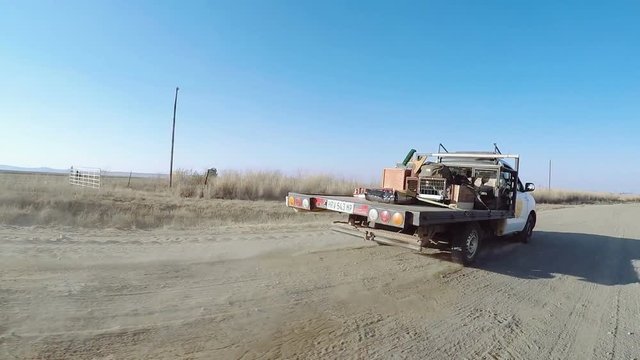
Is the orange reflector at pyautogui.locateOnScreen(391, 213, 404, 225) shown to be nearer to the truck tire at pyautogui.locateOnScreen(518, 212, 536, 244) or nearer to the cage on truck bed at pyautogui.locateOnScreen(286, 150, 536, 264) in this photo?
the cage on truck bed at pyautogui.locateOnScreen(286, 150, 536, 264)

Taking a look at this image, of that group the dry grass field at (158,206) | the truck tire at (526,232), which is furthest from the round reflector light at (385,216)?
the dry grass field at (158,206)

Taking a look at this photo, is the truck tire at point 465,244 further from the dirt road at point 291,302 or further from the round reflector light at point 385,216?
the round reflector light at point 385,216

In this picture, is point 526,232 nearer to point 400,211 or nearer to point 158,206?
point 400,211

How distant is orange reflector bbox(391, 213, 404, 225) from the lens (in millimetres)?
5945

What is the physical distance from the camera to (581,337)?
4496 millimetres

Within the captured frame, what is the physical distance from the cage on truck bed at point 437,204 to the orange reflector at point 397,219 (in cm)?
1

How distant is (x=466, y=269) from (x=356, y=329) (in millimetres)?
3808

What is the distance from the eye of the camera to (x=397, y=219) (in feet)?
19.7

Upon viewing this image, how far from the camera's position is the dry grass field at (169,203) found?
11.6m

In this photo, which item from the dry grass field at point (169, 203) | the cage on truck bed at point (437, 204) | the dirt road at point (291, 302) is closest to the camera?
the dirt road at point (291, 302)

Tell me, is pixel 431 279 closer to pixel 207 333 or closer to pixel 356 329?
pixel 356 329

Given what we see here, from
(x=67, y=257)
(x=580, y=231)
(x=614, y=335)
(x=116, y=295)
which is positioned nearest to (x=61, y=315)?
(x=116, y=295)

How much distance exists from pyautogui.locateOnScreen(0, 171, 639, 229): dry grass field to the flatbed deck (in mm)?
5177

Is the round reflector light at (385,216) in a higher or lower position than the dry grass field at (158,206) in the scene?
higher
